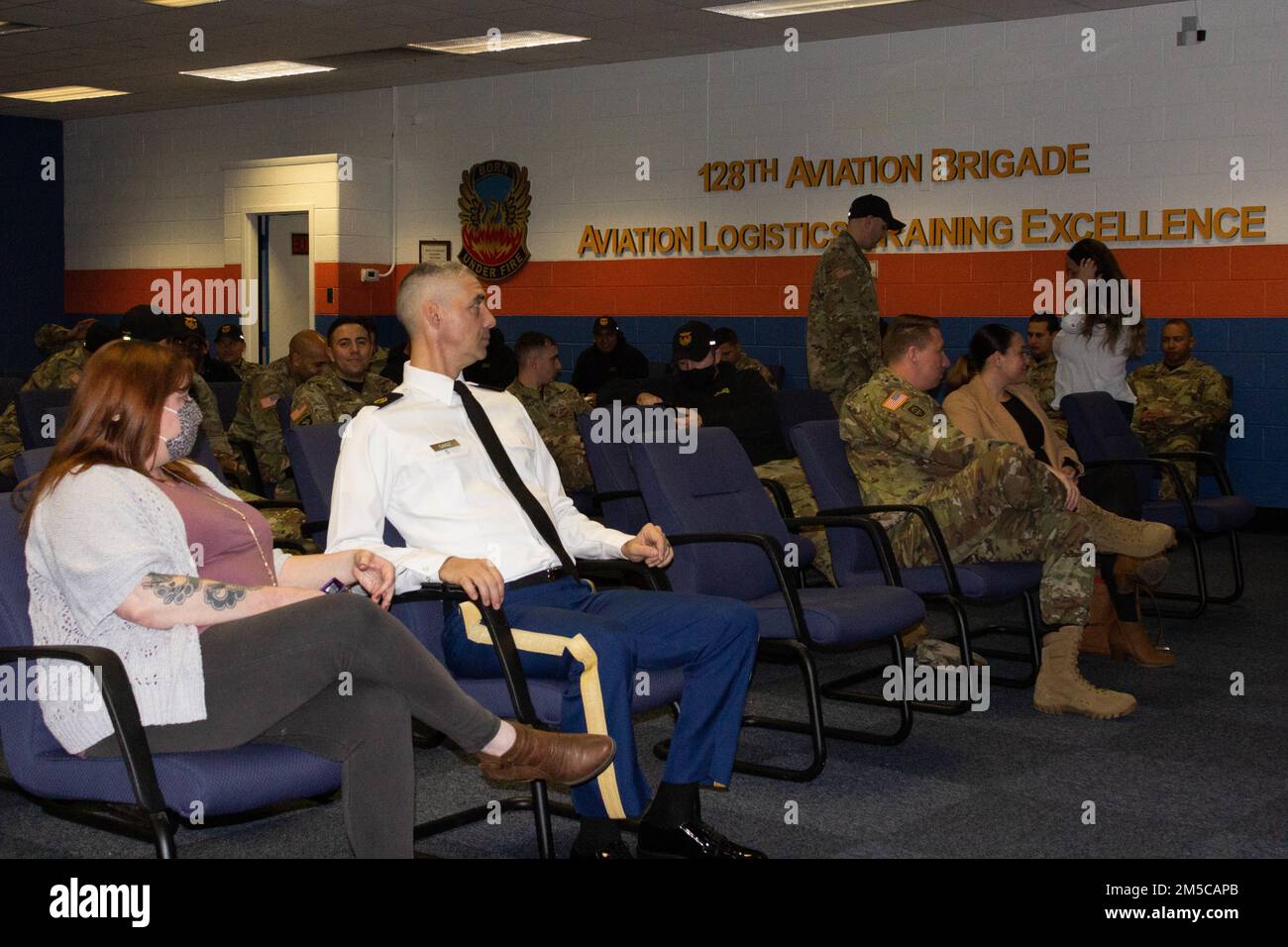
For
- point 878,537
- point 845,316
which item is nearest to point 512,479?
point 878,537

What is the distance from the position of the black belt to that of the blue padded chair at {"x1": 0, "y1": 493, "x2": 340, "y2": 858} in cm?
76

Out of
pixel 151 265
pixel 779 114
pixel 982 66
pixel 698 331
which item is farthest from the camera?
pixel 151 265

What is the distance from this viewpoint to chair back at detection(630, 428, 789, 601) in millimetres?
3895

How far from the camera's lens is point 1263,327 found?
324 inches

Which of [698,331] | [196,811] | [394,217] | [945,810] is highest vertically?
[394,217]

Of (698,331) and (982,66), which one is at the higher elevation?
(982,66)

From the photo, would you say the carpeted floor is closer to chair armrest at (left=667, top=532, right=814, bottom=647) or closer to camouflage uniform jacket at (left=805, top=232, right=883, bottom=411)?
chair armrest at (left=667, top=532, right=814, bottom=647)

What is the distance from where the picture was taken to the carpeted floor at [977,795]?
321 cm

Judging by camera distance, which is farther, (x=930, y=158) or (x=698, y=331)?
(x=930, y=158)

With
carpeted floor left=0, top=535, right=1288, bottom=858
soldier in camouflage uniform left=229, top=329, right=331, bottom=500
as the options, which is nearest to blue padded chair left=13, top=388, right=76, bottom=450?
soldier in camouflage uniform left=229, top=329, right=331, bottom=500

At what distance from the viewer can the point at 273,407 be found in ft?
20.7

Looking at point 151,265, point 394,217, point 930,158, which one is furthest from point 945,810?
point 151,265

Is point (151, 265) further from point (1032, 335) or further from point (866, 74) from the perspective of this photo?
point (1032, 335)

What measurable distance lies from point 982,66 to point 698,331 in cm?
396
